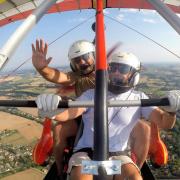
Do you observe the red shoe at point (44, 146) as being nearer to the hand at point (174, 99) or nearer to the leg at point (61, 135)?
the leg at point (61, 135)

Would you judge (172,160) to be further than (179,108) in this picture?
Yes

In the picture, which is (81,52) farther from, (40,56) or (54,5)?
(54,5)

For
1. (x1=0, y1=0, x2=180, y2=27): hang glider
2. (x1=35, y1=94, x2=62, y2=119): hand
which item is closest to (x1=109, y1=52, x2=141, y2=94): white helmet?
(x1=35, y1=94, x2=62, y2=119): hand

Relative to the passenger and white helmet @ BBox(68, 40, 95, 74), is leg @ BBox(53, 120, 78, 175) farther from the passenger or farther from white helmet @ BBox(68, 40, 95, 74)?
white helmet @ BBox(68, 40, 95, 74)

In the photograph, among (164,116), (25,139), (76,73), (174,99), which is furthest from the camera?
(25,139)

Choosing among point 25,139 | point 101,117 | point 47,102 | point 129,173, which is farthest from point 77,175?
point 25,139

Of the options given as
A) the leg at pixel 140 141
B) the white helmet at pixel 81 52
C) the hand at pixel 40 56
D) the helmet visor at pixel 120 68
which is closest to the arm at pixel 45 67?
the hand at pixel 40 56

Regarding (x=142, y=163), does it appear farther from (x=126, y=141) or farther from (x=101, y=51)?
(x=101, y=51)

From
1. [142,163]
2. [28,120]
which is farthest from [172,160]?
[142,163]
